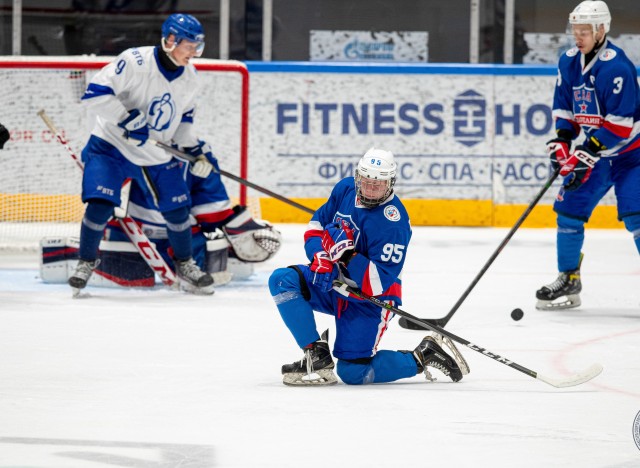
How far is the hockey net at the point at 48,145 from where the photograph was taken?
242 inches

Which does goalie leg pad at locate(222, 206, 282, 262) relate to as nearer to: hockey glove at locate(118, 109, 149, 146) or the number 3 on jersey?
hockey glove at locate(118, 109, 149, 146)

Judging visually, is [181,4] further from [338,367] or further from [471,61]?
[338,367]

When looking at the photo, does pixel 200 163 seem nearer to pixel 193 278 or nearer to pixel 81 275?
pixel 193 278

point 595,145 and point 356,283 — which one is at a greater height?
point 595,145

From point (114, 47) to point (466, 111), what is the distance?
7.72ft

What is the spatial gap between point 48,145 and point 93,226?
1.50m

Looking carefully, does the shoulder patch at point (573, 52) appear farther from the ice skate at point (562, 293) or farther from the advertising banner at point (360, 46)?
the advertising banner at point (360, 46)

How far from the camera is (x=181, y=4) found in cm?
815

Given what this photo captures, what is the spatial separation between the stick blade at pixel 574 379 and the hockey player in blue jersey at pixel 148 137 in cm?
213

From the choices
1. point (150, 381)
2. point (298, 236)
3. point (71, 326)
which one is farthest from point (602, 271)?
point (150, 381)

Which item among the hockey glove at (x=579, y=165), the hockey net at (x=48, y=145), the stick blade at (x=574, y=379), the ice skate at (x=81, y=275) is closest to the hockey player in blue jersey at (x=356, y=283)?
the stick blade at (x=574, y=379)

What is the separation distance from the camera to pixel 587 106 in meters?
4.83

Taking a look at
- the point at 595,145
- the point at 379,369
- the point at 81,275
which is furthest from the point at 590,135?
the point at 81,275

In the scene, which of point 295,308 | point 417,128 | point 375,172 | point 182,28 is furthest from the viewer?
point 417,128
